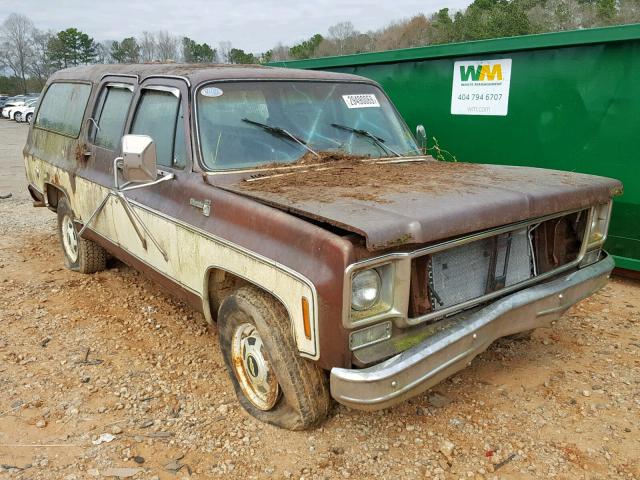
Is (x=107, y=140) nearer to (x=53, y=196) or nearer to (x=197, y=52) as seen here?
(x=53, y=196)

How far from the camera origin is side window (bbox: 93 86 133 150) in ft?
14.1

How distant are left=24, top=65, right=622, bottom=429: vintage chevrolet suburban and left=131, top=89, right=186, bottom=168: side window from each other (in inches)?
0.6

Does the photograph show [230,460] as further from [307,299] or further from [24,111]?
[24,111]

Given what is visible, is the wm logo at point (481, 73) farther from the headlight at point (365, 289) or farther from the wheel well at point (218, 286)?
the headlight at point (365, 289)

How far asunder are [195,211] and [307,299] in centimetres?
113

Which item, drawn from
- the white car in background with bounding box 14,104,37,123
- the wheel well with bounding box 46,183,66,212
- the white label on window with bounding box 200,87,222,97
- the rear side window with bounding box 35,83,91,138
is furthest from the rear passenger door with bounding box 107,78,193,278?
the white car in background with bounding box 14,104,37,123

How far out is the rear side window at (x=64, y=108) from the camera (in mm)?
4984

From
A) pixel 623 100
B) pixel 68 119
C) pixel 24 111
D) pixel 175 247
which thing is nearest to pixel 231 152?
pixel 175 247

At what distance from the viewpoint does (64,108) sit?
211 inches

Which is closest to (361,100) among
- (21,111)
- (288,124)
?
(288,124)

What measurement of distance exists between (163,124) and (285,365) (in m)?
2.00

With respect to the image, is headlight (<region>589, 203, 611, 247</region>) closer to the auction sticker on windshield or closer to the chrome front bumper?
the chrome front bumper

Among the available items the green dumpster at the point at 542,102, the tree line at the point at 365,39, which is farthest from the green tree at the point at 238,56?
the green dumpster at the point at 542,102

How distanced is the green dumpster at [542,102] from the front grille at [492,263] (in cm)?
224
